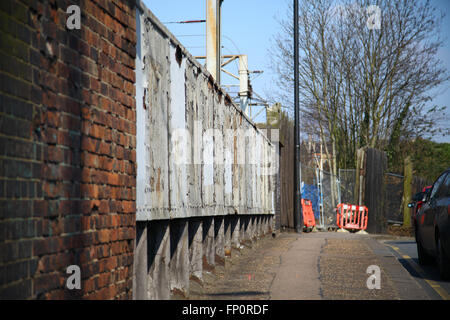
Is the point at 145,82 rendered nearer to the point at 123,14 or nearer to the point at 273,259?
the point at 123,14

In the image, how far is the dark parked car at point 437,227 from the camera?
28.4 feet

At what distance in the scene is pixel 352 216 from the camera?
22.3m

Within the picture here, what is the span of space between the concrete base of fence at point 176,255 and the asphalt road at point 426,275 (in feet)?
8.60

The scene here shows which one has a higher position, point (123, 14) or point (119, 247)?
point (123, 14)

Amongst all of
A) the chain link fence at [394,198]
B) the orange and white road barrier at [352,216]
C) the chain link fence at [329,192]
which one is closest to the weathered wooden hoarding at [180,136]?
the orange and white road barrier at [352,216]

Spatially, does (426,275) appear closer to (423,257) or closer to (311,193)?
(423,257)

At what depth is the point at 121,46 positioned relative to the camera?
4.96 meters

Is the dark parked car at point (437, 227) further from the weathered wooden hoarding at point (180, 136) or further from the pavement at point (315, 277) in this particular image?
the weathered wooden hoarding at point (180, 136)

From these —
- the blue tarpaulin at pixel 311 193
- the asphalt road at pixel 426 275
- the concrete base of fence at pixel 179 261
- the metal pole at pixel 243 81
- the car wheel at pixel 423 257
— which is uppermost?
the metal pole at pixel 243 81

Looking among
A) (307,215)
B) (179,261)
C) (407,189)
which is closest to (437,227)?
(179,261)

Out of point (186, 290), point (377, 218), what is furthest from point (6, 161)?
point (377, 218)

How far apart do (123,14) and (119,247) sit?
1.70 meters

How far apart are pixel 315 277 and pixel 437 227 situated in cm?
211

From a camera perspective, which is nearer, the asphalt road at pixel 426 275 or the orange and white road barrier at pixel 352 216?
the asphalt road at pixel 426 275
